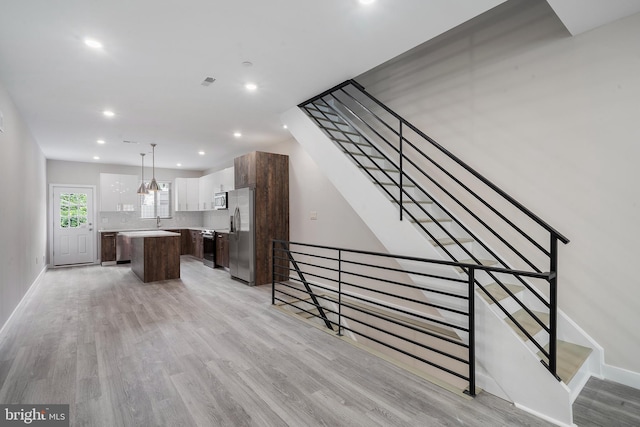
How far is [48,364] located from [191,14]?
10.4ft

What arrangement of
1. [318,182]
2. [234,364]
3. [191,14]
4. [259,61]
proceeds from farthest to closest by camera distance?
1. [318,182]
2. [259,61]
3. [234,364]
4. [191,14]

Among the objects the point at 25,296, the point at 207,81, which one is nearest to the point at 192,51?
the point at 207,81

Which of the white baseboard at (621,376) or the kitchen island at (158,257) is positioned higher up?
the kitchen island at (158,257)

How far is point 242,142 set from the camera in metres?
6.43

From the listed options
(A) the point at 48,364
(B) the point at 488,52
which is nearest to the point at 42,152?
(A) the point at 48,364

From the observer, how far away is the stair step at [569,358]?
2.13 meters

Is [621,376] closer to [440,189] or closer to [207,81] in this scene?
[440,189]

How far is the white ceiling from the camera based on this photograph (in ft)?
7.41

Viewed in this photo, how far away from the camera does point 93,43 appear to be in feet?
8.68

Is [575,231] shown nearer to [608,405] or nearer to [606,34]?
[608,405]

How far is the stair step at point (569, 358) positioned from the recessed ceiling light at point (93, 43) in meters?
4.24

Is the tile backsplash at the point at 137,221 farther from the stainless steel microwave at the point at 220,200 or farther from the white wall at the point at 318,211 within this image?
the white wall at the point at 318,211

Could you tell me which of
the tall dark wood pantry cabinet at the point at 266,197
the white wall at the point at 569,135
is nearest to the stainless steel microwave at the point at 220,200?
the tall dark wood pantry cabinet at the point at 266,197

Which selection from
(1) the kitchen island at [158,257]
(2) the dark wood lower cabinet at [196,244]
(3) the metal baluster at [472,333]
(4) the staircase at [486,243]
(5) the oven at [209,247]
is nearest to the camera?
(4) the staircase at [486,243]
